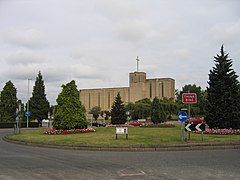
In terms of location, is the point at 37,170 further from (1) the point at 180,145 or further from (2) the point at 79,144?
(1) the point at 180,145

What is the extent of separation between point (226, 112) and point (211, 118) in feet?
4.71

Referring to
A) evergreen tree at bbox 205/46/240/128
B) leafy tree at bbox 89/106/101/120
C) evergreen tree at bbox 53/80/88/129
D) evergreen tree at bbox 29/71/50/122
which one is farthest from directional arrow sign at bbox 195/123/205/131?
leafy tree at bbox 89/106/101/120

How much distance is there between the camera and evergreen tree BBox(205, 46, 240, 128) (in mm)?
24359

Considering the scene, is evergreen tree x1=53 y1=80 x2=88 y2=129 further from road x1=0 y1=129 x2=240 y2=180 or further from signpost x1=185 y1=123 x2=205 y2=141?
road x1=0 y1=129 x2=240 y2=180

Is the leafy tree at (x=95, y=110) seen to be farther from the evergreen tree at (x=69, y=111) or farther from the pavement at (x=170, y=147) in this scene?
the pavement at (x=170, y=147)

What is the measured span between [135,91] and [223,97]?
276ft

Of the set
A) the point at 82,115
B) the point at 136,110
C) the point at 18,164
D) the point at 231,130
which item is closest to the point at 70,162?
the point at 18,164

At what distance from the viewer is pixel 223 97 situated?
2494 cm

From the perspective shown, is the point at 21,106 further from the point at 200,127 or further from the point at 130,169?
the point at 130,169

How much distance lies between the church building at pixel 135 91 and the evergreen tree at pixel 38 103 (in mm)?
41147

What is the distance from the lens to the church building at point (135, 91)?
102938 millimetres

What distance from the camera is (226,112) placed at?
2439 cm

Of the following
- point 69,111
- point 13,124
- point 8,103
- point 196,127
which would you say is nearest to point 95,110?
point 8,103

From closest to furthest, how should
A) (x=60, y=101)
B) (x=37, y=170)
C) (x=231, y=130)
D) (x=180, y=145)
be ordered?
(x=37, y=170)
(x=180, y=145)
(x=231, y=130)
(x=60, y=101)
